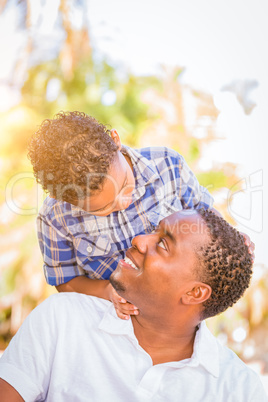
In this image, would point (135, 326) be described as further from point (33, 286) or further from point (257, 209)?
point (33, 286)

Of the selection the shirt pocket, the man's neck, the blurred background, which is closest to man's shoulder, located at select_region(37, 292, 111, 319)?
the man's neck

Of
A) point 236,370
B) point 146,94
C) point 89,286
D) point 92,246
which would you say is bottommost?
point 236,370

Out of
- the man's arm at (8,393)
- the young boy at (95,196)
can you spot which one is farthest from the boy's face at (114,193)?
the man's arm at (8,393)

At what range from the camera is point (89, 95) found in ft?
12.3

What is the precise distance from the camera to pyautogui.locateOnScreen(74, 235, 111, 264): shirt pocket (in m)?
1.50

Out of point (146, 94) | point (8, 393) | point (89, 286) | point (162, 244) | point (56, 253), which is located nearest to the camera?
point (8, 393)

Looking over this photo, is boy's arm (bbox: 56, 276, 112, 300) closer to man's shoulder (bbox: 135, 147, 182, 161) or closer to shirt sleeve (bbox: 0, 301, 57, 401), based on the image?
shirt sleeve (bbox: 0, 301, 57, 401)

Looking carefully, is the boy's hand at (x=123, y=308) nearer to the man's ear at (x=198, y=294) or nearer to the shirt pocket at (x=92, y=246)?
the man's ear at (x=198, y=294)

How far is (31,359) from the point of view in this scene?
1113 millimetres

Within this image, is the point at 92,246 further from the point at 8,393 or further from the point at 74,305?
the point at 8,393

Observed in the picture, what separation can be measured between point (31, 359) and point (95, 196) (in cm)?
49

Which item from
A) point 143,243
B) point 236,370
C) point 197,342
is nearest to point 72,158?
point 143,243

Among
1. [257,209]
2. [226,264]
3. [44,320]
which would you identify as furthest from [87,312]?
[257,209]

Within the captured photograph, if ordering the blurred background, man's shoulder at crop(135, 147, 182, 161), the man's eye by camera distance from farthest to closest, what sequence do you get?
1. the blurred background
2. man's shoulder at crop(135, 147, 182, 161)
3. the man's eye
